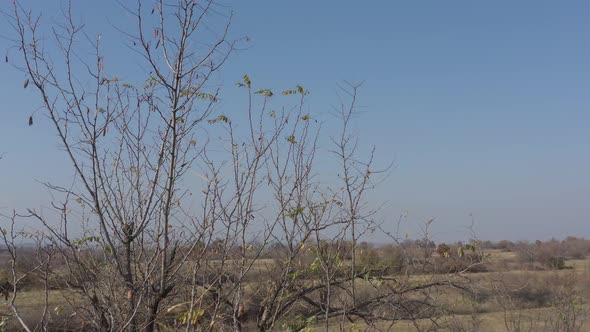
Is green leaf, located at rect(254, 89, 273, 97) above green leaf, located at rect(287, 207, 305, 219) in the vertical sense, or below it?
above

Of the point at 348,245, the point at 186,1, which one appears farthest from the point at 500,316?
the point at 186,1

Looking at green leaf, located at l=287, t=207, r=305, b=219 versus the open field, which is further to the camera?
the open field

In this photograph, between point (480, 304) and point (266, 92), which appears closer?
point (266, 92)

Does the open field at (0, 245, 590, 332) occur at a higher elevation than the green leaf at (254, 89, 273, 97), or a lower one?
lower

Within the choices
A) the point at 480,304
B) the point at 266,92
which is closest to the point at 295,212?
the point at 266,92

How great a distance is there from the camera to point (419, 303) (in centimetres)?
565

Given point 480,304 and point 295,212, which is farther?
point 480,304

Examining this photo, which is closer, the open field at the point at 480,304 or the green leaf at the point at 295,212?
the green leaf at the point at 295,212

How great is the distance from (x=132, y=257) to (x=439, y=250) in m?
3.52

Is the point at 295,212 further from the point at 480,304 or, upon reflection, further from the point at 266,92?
the point at 480,304

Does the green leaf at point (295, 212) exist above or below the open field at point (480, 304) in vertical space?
above

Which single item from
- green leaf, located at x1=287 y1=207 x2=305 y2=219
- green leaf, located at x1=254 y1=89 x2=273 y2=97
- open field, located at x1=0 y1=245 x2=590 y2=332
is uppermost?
green leaf, located at x1=254 y1=89 x2=273 y2=97

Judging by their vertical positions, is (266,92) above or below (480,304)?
above

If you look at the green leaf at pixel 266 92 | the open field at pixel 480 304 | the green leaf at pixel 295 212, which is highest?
the green leaf at pixel 266 92
